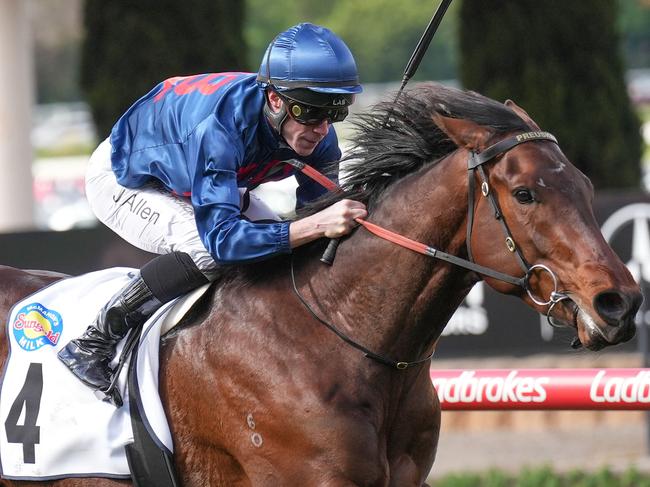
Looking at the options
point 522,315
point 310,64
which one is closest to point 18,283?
point 310,64

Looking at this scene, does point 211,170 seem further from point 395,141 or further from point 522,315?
point 522,315

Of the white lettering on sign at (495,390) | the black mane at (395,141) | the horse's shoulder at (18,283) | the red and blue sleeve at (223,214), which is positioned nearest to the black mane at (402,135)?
the black mane at (395,141)

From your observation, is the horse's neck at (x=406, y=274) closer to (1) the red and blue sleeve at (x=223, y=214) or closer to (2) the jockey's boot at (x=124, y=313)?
(1) the red and blue sleeve at (x=223, y=214)

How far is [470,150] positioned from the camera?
3.39 meters

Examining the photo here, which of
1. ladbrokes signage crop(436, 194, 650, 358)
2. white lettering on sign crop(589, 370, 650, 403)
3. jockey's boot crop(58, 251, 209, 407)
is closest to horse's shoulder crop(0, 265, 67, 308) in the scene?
jockey's boot crop(58, 251, 209, 407)

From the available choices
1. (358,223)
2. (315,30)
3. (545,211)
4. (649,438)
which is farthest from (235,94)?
(649,438)

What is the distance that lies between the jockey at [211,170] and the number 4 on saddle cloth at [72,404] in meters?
0.06

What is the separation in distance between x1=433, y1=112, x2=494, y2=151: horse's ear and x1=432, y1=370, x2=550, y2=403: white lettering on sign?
1.52 metres

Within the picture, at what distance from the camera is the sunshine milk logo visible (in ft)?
13.1

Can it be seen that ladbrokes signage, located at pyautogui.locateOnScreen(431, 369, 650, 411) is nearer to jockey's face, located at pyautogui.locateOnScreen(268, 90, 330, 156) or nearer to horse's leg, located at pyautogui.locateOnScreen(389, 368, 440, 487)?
horse's leg, located at pyautogui.locateOnScreen(389, 368, 440, 487)

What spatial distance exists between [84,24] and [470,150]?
7.36 meters

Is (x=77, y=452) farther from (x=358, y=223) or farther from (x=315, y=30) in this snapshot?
(x=315, y=30)

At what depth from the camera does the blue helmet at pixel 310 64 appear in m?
3.59

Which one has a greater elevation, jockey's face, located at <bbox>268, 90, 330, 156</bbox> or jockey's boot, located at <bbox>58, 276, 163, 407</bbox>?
jockey's face, located at <bbox>268, 90, 330, 156</bbox>
